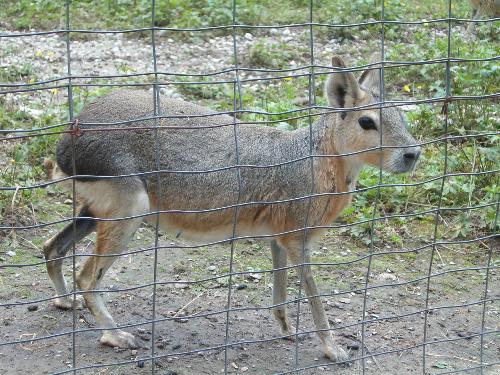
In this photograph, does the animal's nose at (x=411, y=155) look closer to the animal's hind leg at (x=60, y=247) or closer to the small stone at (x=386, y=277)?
the small stone at (x=386, y=277)

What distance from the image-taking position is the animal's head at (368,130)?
14.6 feet

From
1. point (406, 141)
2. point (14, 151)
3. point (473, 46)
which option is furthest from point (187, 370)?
point (473, 46)

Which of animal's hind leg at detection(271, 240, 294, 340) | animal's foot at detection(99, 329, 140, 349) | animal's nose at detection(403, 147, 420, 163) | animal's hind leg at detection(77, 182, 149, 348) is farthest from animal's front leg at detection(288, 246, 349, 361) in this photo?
animal's foot at detection(99, 329, 140, 349)

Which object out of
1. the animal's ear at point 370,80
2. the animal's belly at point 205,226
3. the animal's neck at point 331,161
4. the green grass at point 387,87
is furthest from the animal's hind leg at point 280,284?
the animal's ear at point 370,80

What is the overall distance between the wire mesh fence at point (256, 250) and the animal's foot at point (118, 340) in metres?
0.02

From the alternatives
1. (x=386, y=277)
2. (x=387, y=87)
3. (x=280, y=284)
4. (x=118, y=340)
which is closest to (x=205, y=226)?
(x=280, y=284)

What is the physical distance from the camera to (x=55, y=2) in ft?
34.6

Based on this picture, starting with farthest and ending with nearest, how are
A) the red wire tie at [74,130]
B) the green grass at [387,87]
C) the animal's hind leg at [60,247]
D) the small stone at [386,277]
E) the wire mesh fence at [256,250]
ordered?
the green grass at [387,87], the small stone at [386,277], the animal's hind leg at [60,247], the wire mesh fence at [256,250], the red wire tie at [74,130]

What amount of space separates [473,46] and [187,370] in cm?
511

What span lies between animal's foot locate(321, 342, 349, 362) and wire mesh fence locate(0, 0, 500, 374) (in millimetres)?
17

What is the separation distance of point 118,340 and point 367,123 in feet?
5.88

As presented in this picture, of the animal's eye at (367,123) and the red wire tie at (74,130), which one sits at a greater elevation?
Answer: the red wire tie at (74,130)

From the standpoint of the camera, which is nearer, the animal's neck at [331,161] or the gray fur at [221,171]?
Result: the gray fur at [221,171]

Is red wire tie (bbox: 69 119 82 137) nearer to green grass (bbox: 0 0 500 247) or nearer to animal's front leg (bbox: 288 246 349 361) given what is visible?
green grass (bbox: 0 0 500 247)
